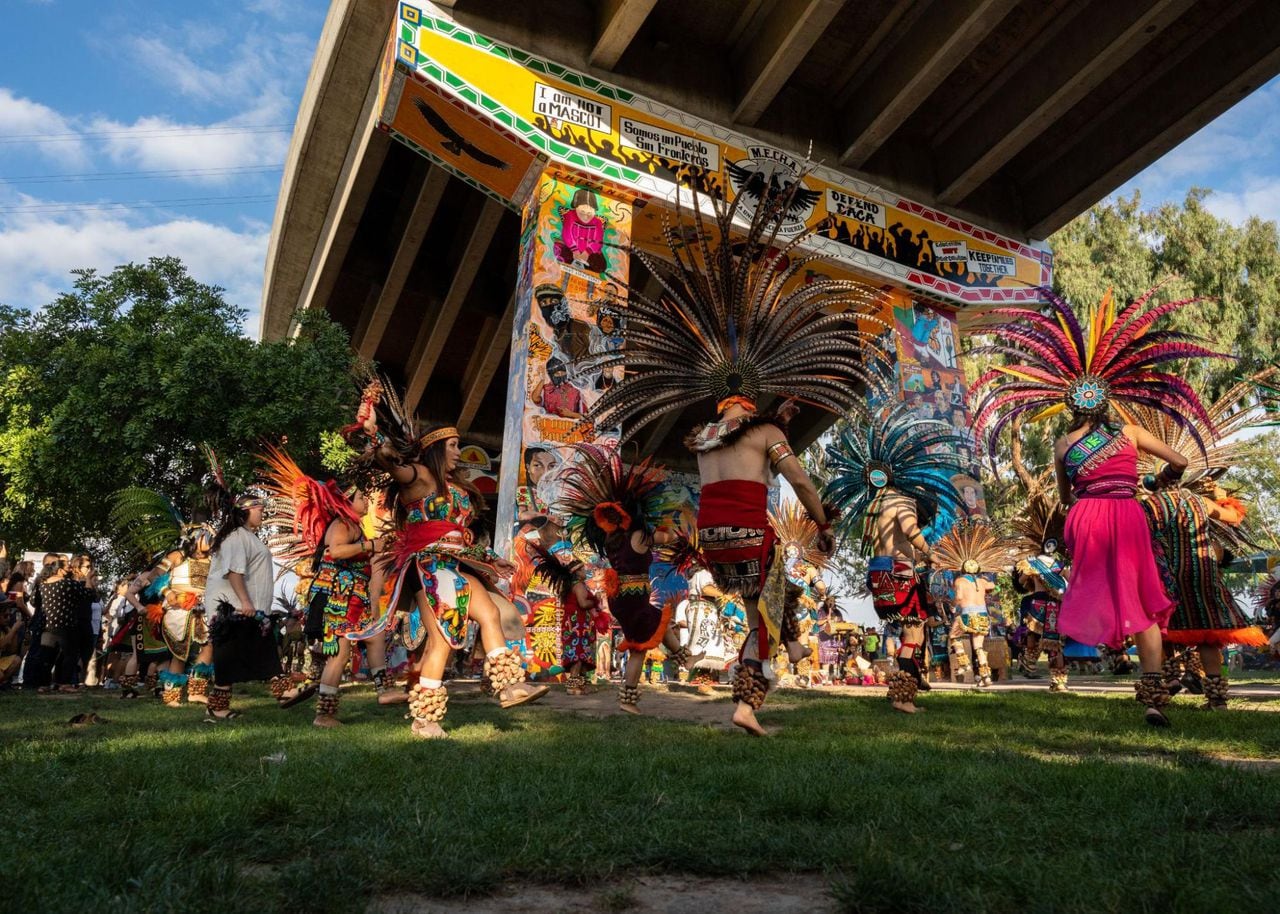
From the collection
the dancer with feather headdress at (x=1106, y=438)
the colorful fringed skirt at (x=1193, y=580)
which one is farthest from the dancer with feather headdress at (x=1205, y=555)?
the dancer with feather headdress at (x=1106, y=438)

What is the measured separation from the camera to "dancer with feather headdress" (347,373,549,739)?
5496mm

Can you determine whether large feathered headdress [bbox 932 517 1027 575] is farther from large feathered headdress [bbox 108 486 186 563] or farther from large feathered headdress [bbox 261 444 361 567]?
large feathered headdress [bbox 108 486 186 563]

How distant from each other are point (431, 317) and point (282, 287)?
4741 millimetres

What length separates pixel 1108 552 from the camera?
233 inches

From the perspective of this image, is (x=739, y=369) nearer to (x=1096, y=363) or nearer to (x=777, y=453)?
(x=777, y=453)

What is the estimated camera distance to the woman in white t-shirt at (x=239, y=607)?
7.09m

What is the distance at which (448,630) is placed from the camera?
18.3 ft

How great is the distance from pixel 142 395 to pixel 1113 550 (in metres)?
15.1

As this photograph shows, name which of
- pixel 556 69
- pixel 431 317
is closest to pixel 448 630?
pixel 556 69

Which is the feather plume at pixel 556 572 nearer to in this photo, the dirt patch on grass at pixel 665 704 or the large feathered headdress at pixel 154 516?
the dirt patch on grass at pixel 665 704

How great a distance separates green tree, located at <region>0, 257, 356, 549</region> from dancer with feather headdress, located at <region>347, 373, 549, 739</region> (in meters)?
9.33

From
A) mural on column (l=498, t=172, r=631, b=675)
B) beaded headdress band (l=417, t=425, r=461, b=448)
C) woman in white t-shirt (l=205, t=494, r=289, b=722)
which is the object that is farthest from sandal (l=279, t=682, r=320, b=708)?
mural on column (l=498, t=172, r=631, b=675)

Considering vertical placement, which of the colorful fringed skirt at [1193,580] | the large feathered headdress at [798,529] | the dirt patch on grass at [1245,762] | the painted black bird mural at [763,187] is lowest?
the dirt patch on grass at [1245,762]

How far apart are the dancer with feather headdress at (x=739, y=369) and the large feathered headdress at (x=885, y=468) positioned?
134 cm
